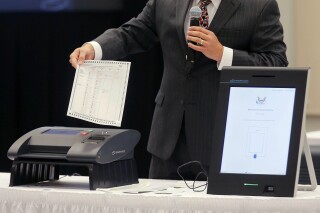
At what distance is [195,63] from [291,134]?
2.32 ft

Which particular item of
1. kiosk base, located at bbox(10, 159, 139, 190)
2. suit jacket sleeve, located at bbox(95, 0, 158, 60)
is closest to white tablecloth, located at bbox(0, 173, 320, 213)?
kiosk base, located at bbox(10, 159, 139, 190)

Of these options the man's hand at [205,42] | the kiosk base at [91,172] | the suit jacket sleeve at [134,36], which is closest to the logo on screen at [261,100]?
the man's hand at [205,42]

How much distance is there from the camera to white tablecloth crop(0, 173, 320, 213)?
5.89ft

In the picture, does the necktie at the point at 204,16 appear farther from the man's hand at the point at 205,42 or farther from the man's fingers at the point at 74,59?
the man's fingers at the point at 74,59

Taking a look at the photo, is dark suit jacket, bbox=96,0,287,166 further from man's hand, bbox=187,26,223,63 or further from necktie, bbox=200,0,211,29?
man's hand, bbox=187,26,223,63

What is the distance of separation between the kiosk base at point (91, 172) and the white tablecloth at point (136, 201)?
→ 4 centimetres

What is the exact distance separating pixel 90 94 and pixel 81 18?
2.71 meters

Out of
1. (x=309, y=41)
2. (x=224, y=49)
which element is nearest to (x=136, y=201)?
(x=224, y=49)

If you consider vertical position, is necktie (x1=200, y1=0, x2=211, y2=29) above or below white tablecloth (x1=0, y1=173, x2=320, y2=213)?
above

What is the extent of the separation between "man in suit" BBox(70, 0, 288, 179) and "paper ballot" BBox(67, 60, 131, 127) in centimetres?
35

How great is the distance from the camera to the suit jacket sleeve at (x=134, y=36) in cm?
262

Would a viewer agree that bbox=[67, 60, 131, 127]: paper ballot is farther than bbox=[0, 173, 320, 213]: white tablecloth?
Yes

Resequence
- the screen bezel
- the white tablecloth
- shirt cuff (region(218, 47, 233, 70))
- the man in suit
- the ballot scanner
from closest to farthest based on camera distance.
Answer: the white tablecloth < the screen bezel < the ballot scanner < shirt cuff (region(218, 47, 233, 70)) < the man in suit

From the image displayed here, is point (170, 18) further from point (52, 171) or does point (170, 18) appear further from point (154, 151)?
point (52, 171)
